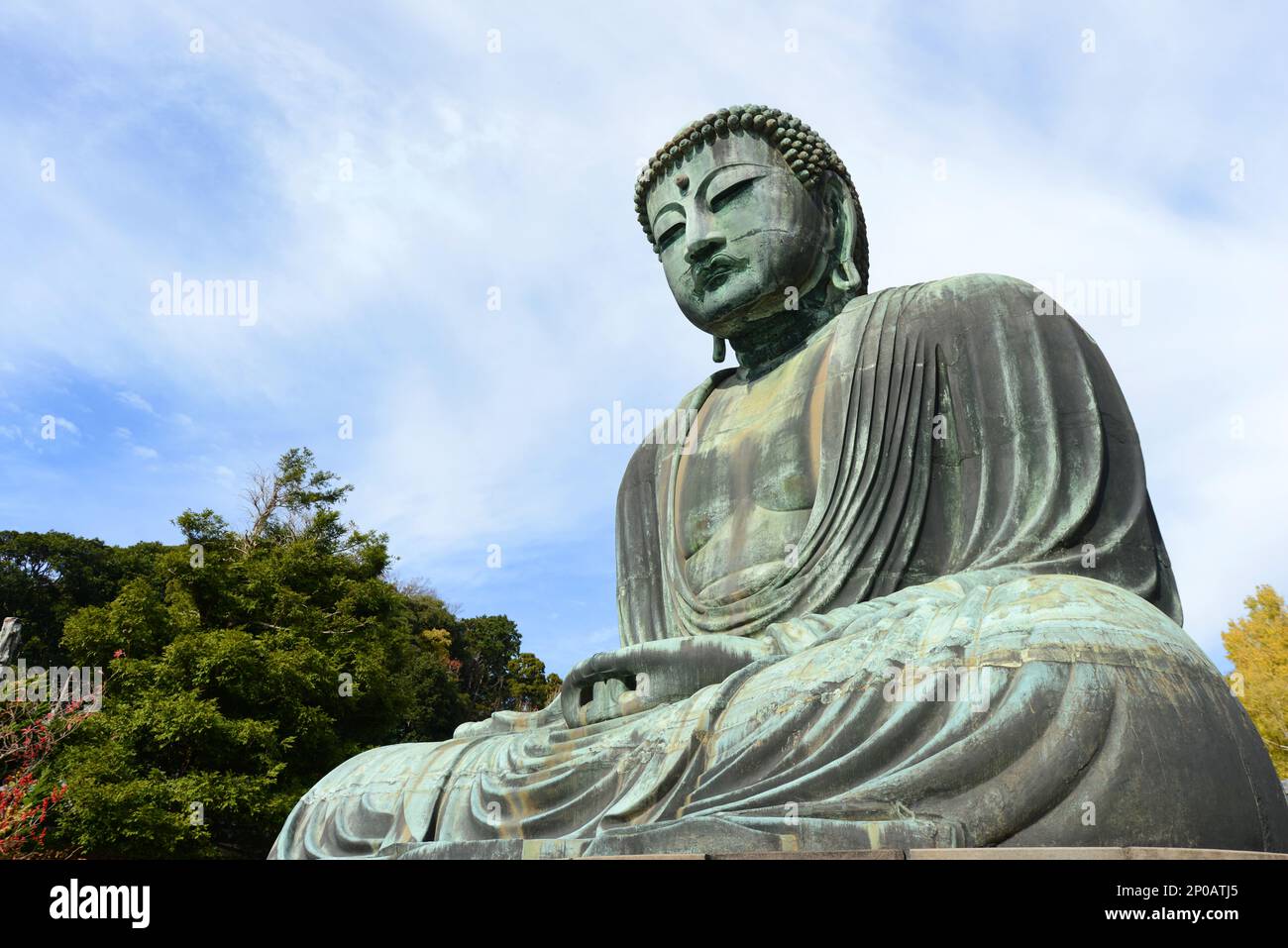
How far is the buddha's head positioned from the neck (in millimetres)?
11

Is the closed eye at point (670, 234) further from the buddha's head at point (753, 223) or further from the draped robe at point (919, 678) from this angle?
the draped robe at point (919, 678)

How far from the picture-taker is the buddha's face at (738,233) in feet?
21.3

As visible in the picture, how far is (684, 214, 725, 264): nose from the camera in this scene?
6.52m

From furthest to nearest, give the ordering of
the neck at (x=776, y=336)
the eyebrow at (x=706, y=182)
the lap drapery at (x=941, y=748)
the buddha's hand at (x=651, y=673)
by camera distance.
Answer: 1. the neck at (x=776, y=336)
2. the eyebrow at (x=706, y=182)
3. the buddha's hand at (x=651, y=673)
4. the lap drapery at (x=941, y=748)

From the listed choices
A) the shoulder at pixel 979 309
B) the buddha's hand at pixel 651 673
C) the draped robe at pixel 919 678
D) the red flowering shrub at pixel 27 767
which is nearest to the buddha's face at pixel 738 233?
the draped robe at pixel 919 678

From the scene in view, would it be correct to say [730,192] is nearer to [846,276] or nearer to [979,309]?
[846,276]

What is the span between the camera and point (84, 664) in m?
16.0

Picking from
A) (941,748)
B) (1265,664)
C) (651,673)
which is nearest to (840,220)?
(651,673)

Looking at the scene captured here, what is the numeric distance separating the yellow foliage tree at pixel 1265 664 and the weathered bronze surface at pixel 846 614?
11.2 m

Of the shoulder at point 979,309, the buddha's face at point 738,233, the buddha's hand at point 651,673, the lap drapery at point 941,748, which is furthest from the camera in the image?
the buddha's face at point 738,233

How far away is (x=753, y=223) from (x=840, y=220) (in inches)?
28.4

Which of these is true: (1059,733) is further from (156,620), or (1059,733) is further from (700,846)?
(156,620)

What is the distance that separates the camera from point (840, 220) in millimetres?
6926
